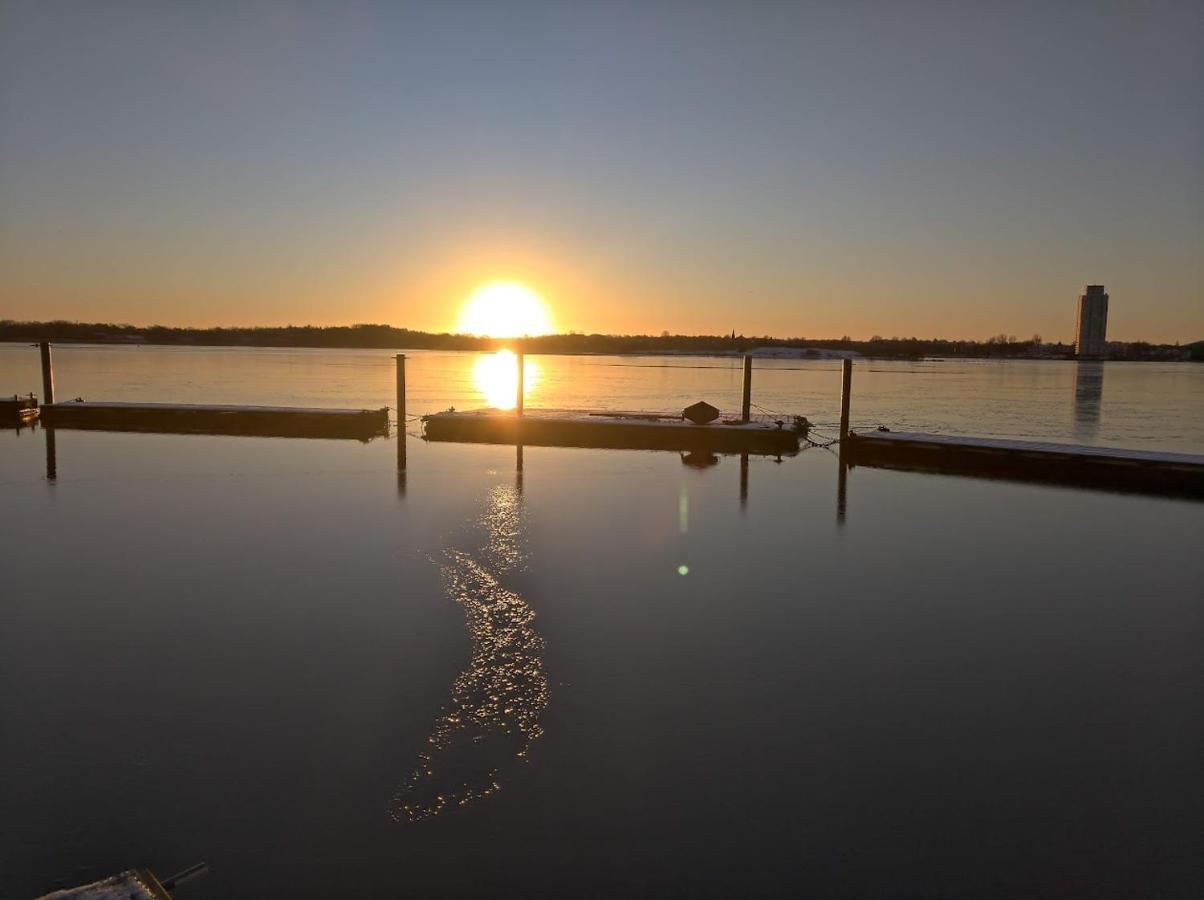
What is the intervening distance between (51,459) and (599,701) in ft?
60.1


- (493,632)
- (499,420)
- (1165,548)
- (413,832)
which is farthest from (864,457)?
(413,832)

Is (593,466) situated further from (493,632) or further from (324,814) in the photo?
(324,814)

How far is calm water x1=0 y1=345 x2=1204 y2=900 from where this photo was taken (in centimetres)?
468

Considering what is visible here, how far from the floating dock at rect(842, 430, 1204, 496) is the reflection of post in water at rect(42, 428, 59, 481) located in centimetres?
1823

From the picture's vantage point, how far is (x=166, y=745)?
5.71m

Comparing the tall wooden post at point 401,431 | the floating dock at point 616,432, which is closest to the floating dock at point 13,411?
the tall wooden post at point 401,431

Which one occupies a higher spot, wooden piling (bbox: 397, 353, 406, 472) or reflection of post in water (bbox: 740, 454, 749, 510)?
wooden piling (bbox: 397, 353, 406, 472)

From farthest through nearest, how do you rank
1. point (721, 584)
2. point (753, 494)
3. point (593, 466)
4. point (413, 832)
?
1. point (593, 466)
2. point (753, 494)
3. point (721, 584)
4. point (413, 832)

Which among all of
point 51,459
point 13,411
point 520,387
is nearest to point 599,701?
point 51,459

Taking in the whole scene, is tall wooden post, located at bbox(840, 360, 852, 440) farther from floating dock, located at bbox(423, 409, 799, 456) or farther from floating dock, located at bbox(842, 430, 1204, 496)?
floating dock, located at bbox(423, 409, 799, 456)

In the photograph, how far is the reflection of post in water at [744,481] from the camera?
15.3m

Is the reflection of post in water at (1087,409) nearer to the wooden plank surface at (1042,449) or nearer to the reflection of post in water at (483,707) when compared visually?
the wooden plank surface at (1042,449)

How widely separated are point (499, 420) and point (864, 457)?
10.5m

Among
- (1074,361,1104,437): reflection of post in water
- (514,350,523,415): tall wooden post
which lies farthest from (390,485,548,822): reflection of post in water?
(1074,361,1104,437): reflection of post in water
